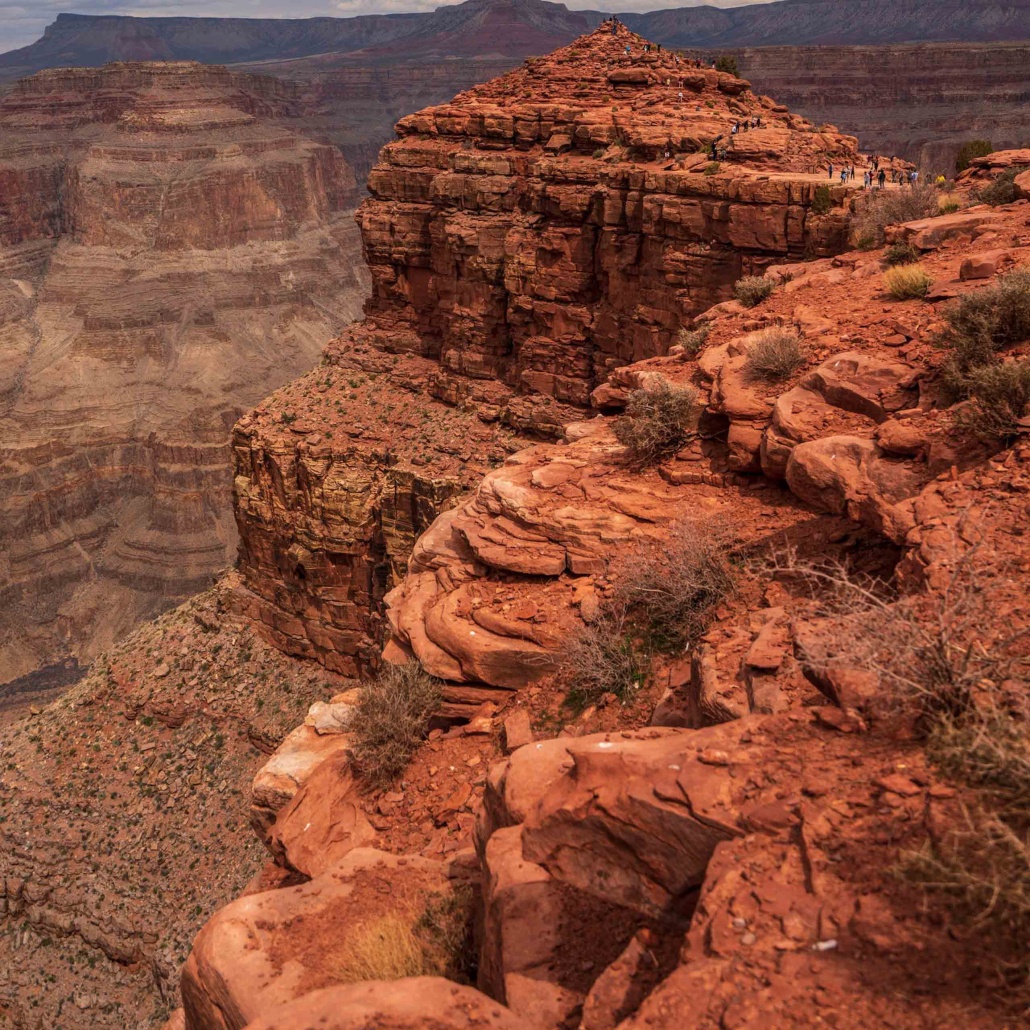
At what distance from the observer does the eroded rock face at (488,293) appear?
29625 millimetres

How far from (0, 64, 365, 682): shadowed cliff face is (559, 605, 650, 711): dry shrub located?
6582cm

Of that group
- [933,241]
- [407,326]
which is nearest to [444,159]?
[407,326]

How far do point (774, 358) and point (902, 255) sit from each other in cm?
528

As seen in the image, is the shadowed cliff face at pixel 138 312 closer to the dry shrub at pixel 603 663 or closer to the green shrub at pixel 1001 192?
the green shrub at pixel 1001 192

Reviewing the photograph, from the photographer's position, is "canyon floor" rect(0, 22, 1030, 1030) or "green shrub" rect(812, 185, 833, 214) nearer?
"canyon floor" rect(0, 22, 1030, 1030)

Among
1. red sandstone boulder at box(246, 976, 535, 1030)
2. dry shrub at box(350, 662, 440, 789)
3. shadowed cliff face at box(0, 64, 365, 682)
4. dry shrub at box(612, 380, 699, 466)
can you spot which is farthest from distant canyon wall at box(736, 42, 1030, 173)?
red sandstone boulder at box(246, 976, 535, 1030)

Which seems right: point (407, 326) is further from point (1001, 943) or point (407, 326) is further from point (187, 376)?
point (187, 376)

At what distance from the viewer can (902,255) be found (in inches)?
643

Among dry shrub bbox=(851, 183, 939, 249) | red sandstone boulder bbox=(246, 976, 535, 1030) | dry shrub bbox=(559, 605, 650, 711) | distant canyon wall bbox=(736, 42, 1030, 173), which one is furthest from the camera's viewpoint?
distant canyon wall bbox=(736, 42, 1030, 173)

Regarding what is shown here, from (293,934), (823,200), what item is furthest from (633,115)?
(293,934)

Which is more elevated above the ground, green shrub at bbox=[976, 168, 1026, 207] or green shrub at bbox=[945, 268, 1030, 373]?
green shrub at bbox=[976, 168, 1026, 207]

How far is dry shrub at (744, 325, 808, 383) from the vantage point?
1272 cm

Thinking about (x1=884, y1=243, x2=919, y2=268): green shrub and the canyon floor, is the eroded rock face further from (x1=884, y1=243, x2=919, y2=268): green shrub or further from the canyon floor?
(x1=884, y1=243, x2=919, y2=268): green shrub

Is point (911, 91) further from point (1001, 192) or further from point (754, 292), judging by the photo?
point (754, 292)
